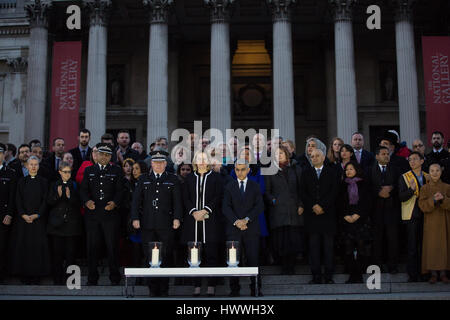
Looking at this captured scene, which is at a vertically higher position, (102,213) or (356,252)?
(102,213)

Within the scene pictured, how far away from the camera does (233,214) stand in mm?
8852

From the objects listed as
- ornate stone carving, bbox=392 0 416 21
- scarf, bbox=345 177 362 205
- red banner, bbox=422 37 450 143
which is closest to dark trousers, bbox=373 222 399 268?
scarf, bbox=345 177 362 205

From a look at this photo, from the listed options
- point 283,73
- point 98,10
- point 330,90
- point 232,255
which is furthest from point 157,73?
point 232,255

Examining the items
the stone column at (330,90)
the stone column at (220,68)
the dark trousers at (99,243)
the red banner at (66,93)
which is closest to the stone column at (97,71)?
the red banner at (66,93)

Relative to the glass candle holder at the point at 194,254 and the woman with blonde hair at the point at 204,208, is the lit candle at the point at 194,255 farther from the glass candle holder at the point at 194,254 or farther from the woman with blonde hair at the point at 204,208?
the woman with blonde hair at the point at 204,208

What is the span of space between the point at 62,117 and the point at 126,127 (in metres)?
5.58

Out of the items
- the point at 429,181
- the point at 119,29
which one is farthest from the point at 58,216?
the point at 119,29

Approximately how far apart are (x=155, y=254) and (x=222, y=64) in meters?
16.0

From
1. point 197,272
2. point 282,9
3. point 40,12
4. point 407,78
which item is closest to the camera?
point 197,272

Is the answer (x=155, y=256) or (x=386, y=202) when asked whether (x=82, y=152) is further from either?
(x=386, y=202)

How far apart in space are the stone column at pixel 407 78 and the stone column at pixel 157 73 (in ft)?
34.9

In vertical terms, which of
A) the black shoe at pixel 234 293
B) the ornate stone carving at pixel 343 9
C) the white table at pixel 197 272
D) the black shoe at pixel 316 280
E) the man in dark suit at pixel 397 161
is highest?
the ornate stone carving at pixel 343 9

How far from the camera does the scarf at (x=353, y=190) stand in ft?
30.8

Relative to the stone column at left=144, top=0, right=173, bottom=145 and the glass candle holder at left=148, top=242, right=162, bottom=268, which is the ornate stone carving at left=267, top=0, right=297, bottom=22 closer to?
the stone column at left=144, top=0, right=173, bottom=145
